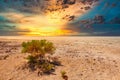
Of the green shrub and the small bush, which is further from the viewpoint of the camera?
the green shrub

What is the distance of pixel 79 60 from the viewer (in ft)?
98.5

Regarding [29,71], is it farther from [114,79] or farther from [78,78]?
[114,79]

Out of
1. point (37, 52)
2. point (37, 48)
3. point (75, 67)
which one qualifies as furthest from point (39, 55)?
point (75, 67)

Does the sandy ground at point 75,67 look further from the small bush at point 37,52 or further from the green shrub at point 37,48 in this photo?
the green shrub at point 37,48

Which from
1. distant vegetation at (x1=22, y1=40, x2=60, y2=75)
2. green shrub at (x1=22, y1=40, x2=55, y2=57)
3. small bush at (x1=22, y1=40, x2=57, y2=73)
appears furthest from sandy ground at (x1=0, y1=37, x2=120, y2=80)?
green shrub at (x1=22, y1=40, x2=55, y2=57)

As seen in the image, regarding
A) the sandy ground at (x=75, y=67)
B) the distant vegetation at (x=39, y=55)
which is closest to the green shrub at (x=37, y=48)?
the distant vegetation at (x=39, y=55)

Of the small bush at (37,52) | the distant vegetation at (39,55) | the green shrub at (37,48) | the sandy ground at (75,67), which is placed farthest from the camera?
the green shrub at (37,48)

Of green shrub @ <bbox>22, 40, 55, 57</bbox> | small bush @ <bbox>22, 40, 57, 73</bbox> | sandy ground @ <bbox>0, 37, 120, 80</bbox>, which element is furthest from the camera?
green shrub @ <bbox>22, 40, 55, 57</bbox>

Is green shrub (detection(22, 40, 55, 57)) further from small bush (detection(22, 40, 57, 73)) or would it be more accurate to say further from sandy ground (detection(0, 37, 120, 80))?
sandy ground (detection(0, 37, 120, 80))

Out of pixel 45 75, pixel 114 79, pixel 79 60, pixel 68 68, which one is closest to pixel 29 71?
pixel 45 75

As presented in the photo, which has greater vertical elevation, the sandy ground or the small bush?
the small bush

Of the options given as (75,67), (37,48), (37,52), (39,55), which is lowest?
(75,67)

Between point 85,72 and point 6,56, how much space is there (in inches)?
396

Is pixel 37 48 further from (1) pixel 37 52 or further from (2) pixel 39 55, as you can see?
(2) pixel 39 55
